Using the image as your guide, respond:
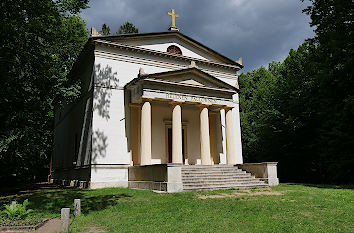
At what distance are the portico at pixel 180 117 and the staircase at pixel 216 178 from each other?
935mm

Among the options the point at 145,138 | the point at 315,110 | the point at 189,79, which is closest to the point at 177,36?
the point at 189,79

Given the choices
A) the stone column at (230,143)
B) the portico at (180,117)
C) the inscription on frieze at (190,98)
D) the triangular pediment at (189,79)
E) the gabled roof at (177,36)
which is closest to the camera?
the portico at (180,117)

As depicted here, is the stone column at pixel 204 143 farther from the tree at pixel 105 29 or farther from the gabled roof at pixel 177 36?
the tree at pixel 105 29

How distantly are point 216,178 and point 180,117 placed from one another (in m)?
4.23

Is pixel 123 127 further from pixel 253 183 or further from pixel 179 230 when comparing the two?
pixel 179 230

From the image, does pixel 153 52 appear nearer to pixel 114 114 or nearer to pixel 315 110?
pixel 114 114

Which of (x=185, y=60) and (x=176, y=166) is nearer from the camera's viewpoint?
(x=176, y=166)

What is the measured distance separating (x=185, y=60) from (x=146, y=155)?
9.16 meters

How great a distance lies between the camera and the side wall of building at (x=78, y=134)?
62.7 ft

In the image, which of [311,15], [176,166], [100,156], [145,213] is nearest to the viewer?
[145,213]

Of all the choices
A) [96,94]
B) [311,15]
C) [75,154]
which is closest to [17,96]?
[96,94]

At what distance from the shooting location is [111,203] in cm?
1105

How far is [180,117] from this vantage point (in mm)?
17719

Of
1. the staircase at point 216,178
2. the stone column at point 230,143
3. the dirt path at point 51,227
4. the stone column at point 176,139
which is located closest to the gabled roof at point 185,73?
the stone column at point 230,143
